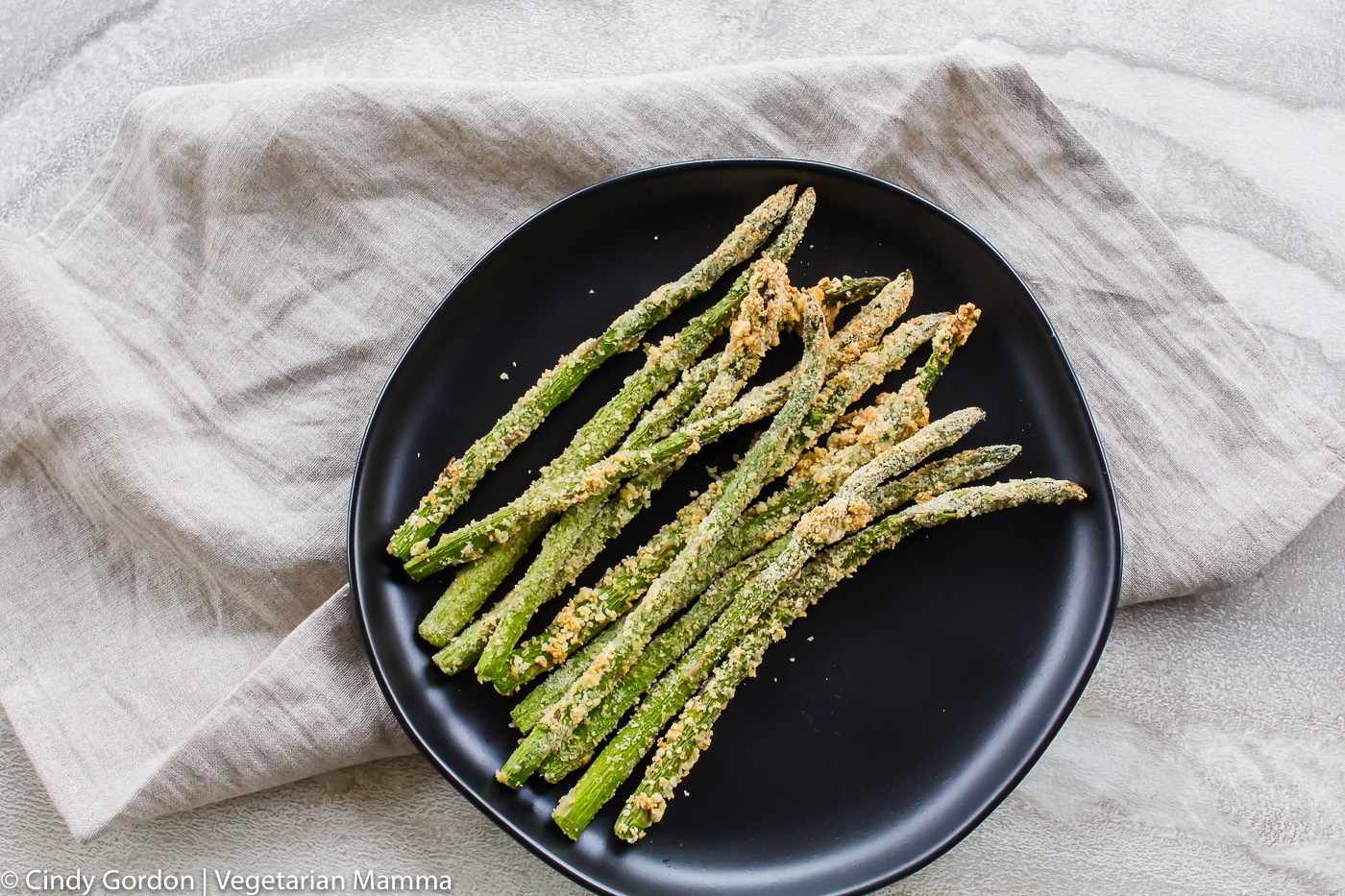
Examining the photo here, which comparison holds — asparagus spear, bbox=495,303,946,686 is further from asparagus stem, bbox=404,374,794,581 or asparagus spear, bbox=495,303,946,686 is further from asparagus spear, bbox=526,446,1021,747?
asparagus stem, bbox=404,374,794,581

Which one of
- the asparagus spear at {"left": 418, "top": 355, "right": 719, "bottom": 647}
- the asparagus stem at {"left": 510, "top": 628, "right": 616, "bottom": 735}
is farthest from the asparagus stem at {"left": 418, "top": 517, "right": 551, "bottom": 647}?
the asparagus stem at {"left": 510, "top": 628, "right": 616, "bottom": 735}

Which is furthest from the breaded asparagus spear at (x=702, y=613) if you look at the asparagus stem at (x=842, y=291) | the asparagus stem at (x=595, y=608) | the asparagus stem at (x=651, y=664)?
the asparagus stem at (x=842, y=291)

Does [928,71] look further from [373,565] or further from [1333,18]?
[373,565]

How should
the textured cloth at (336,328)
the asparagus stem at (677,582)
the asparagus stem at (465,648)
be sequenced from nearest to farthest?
1. the asparagus stem at (677,582)
2. the asparagus stem at (465,648)
3. the textured cloth at (336,328)

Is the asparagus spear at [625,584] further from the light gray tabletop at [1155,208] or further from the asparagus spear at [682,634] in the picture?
the light gray tabletop at [1155,208]

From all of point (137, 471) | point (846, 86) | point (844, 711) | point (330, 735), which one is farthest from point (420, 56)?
point (844, 711)

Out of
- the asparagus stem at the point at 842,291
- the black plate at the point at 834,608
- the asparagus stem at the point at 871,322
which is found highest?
the asparagus stem at the point at 842,291
